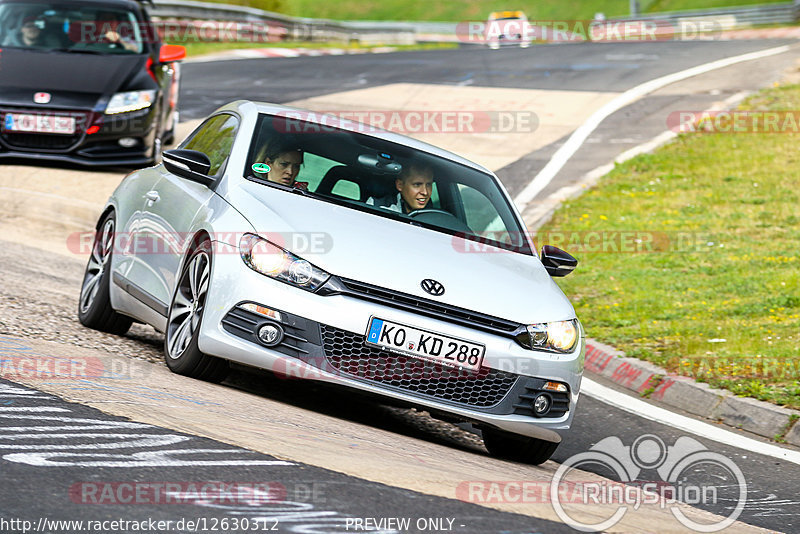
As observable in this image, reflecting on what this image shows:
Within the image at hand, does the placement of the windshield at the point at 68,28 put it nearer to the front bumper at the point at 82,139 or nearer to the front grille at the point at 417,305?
the front bumper at the point at 82,139

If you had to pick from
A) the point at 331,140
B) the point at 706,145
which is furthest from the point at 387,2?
the point at 331,140

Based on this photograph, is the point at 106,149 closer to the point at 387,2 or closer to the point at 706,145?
the point at 706,145

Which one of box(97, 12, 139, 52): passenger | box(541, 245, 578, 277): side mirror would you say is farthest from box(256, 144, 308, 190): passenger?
box(97, 12, 139, 52): passenger

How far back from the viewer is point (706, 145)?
59.3 ft

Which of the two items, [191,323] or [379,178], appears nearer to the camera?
[191,323]

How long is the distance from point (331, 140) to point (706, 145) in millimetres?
12153

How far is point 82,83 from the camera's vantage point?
1284 cm

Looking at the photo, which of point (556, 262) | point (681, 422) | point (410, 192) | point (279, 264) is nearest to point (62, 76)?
point (410, 192)

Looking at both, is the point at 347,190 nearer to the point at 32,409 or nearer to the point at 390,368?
the point at 390,368

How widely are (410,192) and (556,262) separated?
3.15ft

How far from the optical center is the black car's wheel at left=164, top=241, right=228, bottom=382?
599cm

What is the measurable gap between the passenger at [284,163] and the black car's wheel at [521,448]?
180 centimetres

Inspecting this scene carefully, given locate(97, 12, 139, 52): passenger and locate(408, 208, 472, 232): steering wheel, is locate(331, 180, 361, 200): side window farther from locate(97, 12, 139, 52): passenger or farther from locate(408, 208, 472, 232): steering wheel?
locate(97, 12, 139, 52): passenger

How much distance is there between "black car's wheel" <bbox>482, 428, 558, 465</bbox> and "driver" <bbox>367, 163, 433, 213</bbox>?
4.59 ft
